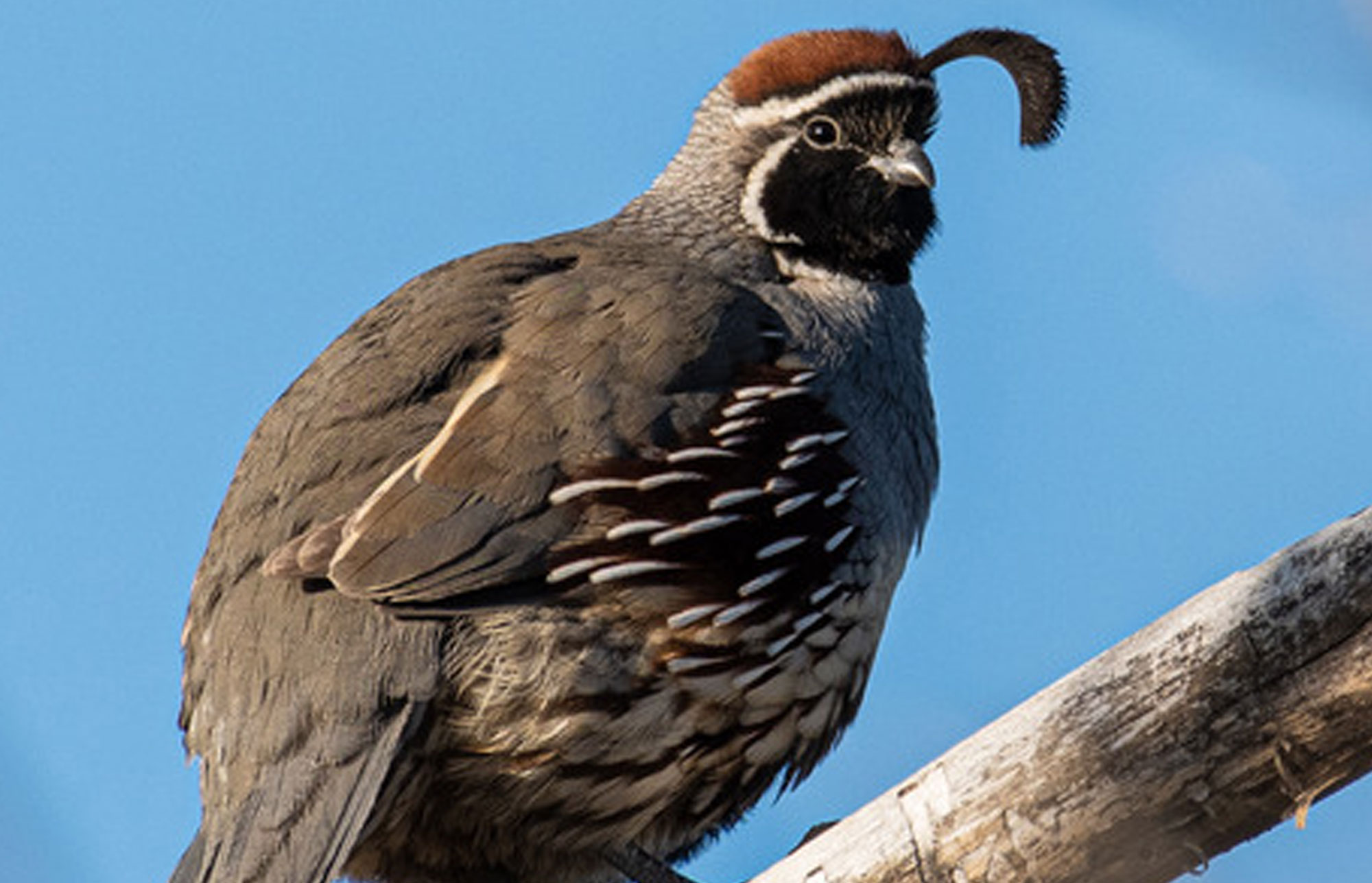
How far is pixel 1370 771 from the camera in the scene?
3254 mm

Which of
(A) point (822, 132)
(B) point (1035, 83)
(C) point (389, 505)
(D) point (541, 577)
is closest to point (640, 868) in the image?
(D) point (541, 577)

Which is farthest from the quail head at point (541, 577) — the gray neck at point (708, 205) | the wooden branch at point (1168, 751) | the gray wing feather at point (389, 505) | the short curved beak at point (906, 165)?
the wooden branch at point (1168, 751)

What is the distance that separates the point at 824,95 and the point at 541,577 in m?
1.89

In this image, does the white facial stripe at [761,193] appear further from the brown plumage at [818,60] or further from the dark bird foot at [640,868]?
the dark bird foot at [640,868]

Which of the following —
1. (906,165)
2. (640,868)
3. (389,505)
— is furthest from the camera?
(906,165)

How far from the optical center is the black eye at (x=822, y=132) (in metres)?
5.59

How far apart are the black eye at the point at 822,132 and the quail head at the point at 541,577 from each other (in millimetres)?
635

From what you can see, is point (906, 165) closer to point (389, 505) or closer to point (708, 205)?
point (708, 205)

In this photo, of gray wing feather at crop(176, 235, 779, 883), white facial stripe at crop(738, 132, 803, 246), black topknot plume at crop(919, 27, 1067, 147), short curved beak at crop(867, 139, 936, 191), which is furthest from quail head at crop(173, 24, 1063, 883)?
black topknot plume at crop(919, 27, 1067, 147)

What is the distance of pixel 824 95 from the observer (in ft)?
18.3

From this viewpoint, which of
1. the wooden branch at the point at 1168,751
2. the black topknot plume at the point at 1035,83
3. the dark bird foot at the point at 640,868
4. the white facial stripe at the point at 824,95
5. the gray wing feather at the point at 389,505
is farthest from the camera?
the black topknot plume at the point at 1035,83

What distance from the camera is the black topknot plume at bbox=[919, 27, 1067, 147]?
19.6ft

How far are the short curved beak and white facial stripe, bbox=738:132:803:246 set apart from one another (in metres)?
0.28

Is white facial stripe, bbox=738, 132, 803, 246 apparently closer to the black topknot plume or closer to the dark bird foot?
the black topknot plume
